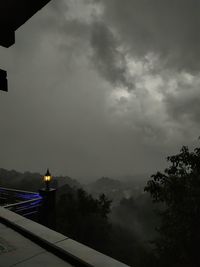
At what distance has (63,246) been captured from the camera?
4.17 m

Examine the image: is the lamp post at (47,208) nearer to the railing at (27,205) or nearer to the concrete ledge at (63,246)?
the railing at (27,205)

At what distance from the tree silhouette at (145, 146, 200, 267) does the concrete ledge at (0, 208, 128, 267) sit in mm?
8044

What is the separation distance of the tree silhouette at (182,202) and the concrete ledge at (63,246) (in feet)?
26.4

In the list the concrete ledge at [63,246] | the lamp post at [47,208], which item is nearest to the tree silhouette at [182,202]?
the lamp post at [47,208]

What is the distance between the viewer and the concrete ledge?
3.62 m

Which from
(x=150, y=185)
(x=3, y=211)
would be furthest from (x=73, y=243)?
(x=150, y=185)

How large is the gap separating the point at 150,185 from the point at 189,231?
8.82 feet

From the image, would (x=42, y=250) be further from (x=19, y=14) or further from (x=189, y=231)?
(x=189, y=231)

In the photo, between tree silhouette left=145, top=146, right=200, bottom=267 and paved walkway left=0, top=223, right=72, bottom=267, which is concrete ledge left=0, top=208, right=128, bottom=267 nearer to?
paved walkway left=0, top=223, right=72, bottom=267

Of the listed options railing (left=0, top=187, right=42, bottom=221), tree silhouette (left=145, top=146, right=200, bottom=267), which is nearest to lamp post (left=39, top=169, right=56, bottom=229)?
railing (left=0, top=187, right=42, bottom=221)

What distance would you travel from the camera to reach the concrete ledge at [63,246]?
362cm

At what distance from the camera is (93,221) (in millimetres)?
23406

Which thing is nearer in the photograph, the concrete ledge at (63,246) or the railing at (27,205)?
the concrete ledge at (63,246)

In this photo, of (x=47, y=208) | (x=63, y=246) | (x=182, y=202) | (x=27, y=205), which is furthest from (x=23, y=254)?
(x=182, y=202)
